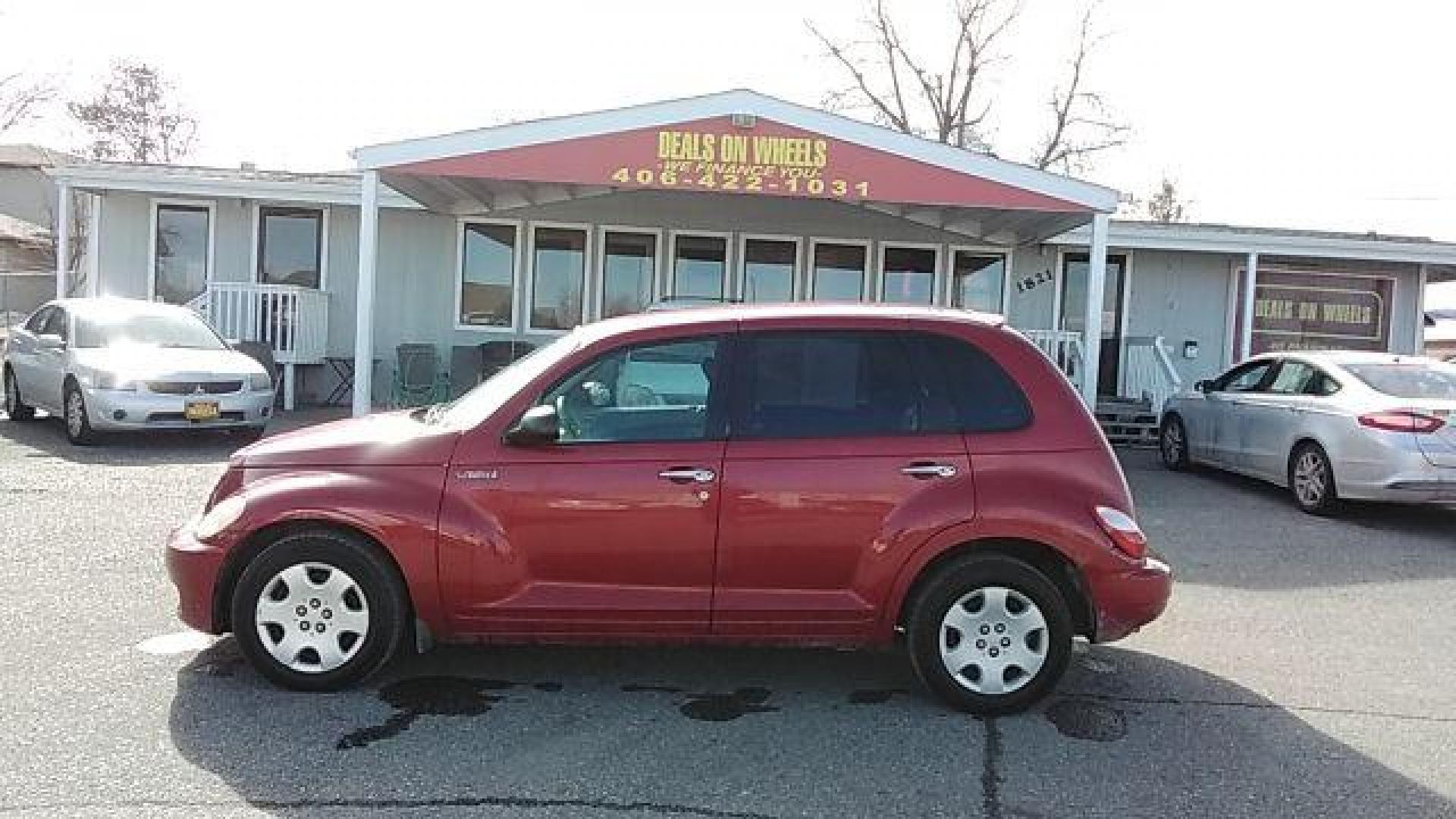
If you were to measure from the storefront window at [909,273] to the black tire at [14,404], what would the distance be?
423 inches

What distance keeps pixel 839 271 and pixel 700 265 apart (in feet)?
6.38

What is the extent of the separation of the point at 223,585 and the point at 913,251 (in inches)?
500

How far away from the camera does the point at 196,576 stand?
4.61 m

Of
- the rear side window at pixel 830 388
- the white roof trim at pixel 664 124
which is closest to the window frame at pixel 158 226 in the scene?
the white roof trim at pixel 664 124

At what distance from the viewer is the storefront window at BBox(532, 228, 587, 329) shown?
1570cm

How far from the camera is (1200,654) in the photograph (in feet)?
18.4

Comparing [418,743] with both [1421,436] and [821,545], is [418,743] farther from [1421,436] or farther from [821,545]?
[1421,436]

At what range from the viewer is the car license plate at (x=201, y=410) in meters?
11.0

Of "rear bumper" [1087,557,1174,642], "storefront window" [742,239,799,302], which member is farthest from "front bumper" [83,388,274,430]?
"rear bumper" [1087,557,1174,642]

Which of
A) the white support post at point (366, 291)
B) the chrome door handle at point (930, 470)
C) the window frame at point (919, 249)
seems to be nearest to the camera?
the chrome door handle at point (930, 470)

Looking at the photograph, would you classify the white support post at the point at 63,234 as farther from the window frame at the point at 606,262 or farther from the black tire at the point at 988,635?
the black tire at the point at 988,635

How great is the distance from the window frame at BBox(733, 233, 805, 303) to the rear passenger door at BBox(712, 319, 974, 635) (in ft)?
36.5

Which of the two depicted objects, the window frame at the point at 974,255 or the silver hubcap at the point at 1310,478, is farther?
the window frame at the point at 974,255

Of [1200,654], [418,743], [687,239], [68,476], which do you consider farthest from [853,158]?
[418,743]
